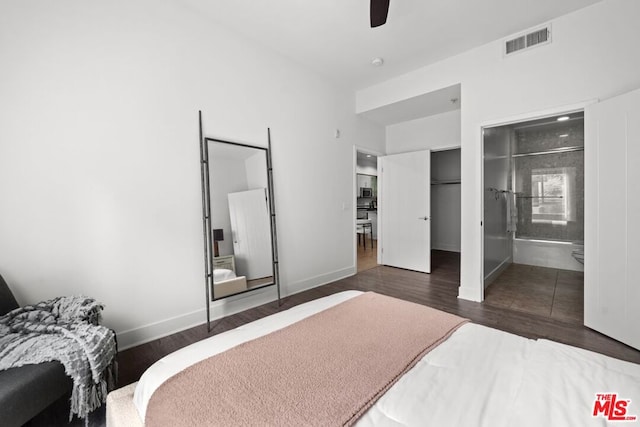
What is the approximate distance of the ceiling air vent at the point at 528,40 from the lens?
2797mm

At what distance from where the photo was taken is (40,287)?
6.34ft

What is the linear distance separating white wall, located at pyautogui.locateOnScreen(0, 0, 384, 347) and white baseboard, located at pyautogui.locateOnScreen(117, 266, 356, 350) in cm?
1

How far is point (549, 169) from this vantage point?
507cm

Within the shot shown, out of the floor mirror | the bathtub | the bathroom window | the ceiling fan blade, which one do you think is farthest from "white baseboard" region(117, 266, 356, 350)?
the bathroom window

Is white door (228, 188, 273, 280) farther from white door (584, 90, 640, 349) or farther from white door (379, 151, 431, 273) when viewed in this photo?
white door (584, 90, 640, 349)

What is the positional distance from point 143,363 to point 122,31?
2.61 metres

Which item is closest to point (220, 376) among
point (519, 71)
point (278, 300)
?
point (278, 300)

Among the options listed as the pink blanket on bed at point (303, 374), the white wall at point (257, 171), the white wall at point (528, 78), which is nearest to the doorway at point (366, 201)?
the white wall at point (528, 78)

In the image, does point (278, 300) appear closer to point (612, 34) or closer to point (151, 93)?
point (151, 93)

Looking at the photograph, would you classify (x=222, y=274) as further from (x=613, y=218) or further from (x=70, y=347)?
(x=613, y=218)

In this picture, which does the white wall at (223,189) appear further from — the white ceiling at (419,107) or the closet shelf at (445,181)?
the closet shelf at (445,181)

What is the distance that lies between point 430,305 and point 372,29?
3.05m

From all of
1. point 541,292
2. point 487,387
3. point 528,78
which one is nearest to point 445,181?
point 541,292

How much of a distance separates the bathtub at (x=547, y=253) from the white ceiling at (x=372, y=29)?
3662 millimetres
